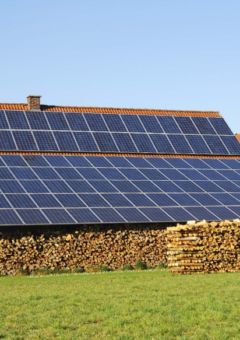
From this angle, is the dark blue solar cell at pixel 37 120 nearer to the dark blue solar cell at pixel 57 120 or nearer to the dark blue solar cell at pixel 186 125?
the dark blue solar cell at pixel 57 120

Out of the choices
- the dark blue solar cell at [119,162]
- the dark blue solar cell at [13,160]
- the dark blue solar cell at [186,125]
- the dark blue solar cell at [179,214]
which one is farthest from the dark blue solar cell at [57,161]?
the dark blue solar cell at [186,125]

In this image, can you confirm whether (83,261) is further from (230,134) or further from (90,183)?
(230,134)

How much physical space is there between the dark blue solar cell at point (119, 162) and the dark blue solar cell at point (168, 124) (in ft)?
19.2

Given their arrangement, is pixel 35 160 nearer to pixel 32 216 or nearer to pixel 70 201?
pixel 70 201

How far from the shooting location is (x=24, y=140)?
38.5 m

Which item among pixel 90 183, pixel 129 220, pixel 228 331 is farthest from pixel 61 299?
pixel 90 183

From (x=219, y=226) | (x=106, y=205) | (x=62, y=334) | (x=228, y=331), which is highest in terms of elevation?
(x=106, y=205)

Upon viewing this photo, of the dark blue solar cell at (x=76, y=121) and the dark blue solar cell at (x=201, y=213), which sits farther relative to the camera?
the dark blue solar cell at (x=76, y=121)

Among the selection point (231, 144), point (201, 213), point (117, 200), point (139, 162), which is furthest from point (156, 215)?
point (231, 144)

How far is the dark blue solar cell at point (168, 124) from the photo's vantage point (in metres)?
43.6

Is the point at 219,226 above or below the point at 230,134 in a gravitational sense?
below

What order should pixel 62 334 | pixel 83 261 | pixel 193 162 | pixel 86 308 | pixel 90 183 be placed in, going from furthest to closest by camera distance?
pixel 193 162 → pixel 90 183 → pixel 83 261 → pixel 86 308 → pixel 62 334

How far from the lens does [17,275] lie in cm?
2927

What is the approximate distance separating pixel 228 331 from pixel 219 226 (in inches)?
579
